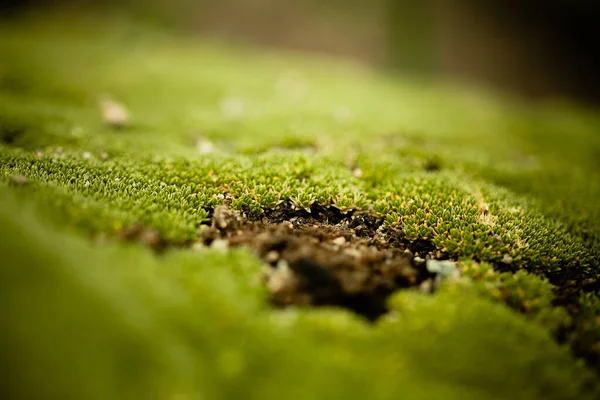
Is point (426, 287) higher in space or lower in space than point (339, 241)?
lower

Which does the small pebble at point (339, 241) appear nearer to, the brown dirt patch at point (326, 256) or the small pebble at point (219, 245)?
the brown dirt patch at point (326, 256)

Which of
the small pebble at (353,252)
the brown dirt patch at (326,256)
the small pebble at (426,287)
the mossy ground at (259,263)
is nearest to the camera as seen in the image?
the mossy ground at (259,263)

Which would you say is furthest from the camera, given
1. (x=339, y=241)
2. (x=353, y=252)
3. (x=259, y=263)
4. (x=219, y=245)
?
(x=339, y=241)

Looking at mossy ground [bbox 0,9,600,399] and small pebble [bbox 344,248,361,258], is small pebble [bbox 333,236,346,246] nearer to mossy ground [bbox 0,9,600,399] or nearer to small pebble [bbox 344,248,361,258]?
small pebble [bbox 344,248,361,258]

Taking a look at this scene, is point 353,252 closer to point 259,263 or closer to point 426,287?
point 426,287

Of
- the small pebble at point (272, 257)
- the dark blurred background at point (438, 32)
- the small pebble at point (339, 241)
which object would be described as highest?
the dark blurred background at point (438, 32)

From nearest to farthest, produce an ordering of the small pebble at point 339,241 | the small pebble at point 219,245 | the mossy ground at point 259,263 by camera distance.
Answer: the mossy ground at point 259,263 < the small pebble at point 219,245 < the small pebble at point 339,241

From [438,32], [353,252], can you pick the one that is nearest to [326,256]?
[353,252]

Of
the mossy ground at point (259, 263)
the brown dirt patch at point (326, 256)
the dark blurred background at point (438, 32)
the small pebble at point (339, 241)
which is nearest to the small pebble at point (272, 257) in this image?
the brown dirt patch at point (326, 256)
